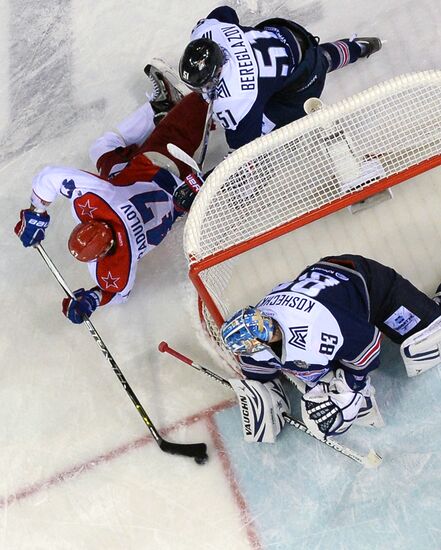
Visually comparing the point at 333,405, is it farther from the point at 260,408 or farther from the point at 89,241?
the point at 89,241

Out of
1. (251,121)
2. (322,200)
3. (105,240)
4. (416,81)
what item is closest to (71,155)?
(105,240)

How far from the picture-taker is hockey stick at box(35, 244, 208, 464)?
309cm

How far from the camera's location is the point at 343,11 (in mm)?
3502

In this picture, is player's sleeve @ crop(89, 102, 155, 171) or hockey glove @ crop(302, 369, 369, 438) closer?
hockey glove @ crop(302, 369, 369, 438)

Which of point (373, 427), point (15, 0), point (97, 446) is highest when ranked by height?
point (15, 0)

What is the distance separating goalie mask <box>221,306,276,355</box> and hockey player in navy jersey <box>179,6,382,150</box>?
0.76 m

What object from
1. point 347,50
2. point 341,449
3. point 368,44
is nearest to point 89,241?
point 341,449

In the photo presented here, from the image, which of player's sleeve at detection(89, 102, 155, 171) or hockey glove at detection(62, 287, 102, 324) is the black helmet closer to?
player's sleeve at detection(89, 102, 155, 171)

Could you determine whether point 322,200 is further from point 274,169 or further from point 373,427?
point 373,427

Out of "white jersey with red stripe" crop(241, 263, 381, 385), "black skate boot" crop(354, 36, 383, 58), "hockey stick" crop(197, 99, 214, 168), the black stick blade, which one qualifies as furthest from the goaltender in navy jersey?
"black skate boot" crop(354, 36, 383, 58)

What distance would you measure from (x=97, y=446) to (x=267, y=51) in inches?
66.4

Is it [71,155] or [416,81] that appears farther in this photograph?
[71,155]

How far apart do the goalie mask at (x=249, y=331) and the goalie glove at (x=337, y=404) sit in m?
0.39

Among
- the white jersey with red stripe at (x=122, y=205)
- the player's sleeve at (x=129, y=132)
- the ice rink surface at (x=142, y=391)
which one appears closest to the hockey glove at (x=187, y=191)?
the white jersey with red stripe at (x=122, y=205)
